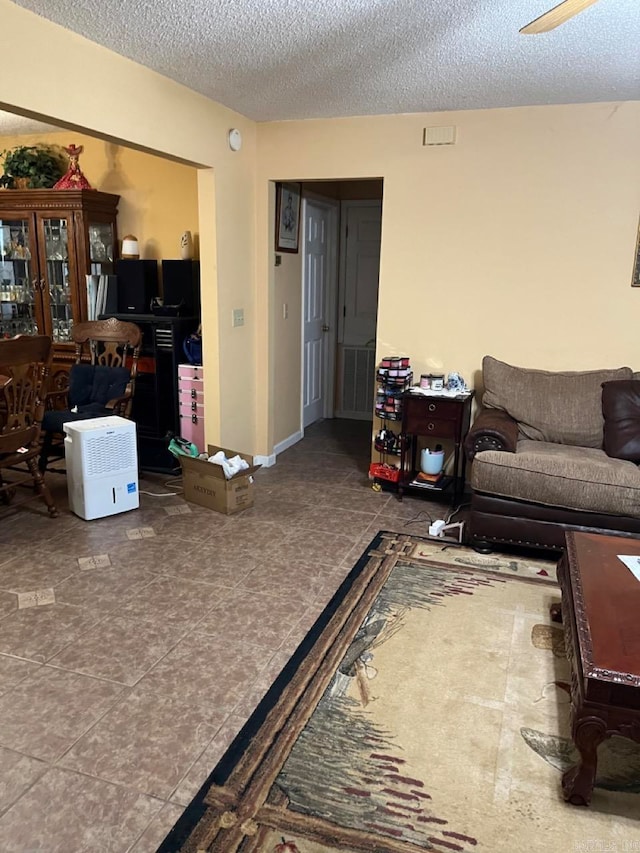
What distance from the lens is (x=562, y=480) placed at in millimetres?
3277

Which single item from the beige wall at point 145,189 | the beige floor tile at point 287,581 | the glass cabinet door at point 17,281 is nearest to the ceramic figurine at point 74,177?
the beige wall at point 145,189

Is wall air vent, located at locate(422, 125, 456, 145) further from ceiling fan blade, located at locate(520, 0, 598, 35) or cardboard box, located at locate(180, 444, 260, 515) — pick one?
cardboard box, located at locate(180, 444, 260, 515)

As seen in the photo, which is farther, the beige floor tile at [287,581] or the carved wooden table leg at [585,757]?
the beige floor tile at [287,581]

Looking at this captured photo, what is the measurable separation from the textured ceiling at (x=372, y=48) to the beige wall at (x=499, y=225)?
231 millimetres

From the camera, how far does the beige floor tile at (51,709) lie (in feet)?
6.64

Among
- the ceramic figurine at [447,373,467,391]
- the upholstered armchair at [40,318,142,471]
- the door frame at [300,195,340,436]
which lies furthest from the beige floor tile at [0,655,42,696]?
the door frame at [300,195,340,436]

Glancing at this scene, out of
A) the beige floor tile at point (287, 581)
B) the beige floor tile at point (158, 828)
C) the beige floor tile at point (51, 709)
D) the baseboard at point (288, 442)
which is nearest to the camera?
the beige floor tile at point (158, 828)

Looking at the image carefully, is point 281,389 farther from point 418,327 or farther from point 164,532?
point 164,532

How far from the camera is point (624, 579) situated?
2.31m

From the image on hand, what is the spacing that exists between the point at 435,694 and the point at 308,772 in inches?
23.0

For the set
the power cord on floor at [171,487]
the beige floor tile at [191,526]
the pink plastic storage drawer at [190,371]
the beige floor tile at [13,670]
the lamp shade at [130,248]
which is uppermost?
the lamp shade at [130,248]

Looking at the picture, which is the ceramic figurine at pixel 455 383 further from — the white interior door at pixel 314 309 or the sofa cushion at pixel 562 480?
the white interior door at pixel 314 309

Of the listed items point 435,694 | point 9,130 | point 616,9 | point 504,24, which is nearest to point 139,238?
point 9,130

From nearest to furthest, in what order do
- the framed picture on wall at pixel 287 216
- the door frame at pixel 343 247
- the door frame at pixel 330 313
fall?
the framed picture on wall at pixel 287 216 → the door frame at pixel 330 313 → the door frame at pixel 343 247
